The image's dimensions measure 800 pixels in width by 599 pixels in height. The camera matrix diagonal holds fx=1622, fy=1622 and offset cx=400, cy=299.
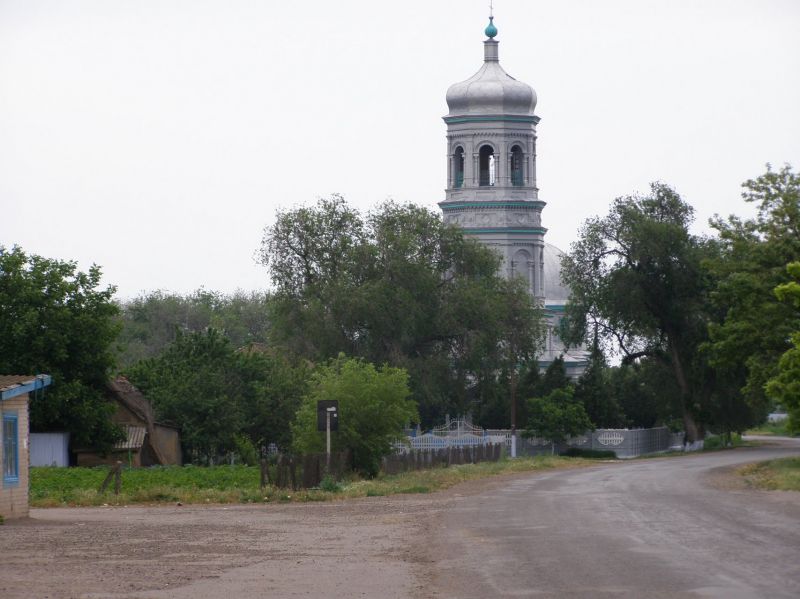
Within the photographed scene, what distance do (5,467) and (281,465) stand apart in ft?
37.9

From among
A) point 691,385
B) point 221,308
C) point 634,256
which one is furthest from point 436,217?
point 221,308

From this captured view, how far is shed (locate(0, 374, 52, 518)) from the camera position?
28297 mm

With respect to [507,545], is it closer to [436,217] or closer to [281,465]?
[281,465]

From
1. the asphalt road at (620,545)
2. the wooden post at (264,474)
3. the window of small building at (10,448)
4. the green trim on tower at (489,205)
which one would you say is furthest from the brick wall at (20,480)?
the green trim on tower at (489,205)

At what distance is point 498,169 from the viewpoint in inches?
4151

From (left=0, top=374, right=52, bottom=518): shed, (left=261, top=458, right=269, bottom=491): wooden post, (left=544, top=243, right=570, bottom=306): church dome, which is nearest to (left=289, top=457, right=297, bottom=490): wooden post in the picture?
(left=261, top=458, right=269, bottom=491): wooden post

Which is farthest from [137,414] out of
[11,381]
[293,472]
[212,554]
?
[212,554]

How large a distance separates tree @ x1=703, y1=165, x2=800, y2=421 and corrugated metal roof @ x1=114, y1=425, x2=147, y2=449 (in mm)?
21352

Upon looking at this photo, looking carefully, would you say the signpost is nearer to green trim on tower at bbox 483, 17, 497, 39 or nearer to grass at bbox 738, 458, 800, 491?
grass at bbox 738, 458, 800, 491

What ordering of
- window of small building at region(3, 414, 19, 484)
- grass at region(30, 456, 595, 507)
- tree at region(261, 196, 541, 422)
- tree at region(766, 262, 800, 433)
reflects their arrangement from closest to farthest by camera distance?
window of small building at region(3, 414, 19, 484)
tree at region(766, 262, 800, 433)
grass at region(30, 456, 595, 507)
tree at region(261, 196, 541, 422)

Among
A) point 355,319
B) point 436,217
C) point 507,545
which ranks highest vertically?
point 436,217

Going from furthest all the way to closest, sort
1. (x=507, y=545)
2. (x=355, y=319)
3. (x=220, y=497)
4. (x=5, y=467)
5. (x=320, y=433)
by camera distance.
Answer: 1. (x=355, y=319)
2. (x=320, y=433)
3. (x=220, y=497)
4. (x=5, y=467)
5. (x=507, y=545)

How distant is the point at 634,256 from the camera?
8106cm

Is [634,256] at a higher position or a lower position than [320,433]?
higher
